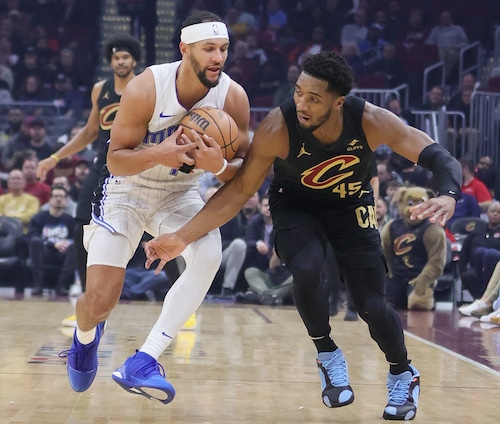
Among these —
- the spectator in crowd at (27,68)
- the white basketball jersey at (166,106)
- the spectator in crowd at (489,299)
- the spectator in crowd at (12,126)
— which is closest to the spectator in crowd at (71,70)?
the spectator in crowd at (27,68)

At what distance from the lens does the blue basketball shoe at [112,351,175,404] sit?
149 inches

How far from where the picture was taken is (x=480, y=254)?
9914 mm

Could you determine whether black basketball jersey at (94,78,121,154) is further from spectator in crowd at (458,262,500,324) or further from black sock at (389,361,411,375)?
spectator in crowd at (458,262,500,324)

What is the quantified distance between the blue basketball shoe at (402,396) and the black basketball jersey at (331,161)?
2.77 feet

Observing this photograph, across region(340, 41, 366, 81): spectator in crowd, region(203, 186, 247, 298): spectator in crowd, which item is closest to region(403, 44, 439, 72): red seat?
region(340, 41, 366, 81): spectator in crowd

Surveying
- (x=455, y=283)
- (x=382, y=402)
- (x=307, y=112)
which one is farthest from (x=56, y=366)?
(x=455, y=283)

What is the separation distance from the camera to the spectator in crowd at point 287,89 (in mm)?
14156

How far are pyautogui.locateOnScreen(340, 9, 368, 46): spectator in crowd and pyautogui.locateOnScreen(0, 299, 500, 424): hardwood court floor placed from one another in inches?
A: 340

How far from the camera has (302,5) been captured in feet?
53.9

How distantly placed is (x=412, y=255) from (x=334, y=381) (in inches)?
238

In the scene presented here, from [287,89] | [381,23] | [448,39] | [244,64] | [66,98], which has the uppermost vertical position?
[381,23]

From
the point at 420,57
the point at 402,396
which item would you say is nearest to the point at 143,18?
the point at 420,57

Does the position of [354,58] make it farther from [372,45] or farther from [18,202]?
[18,202]

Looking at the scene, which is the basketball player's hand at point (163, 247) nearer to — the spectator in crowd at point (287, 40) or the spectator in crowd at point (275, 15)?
the spectator in crowd at point (287, 40)
